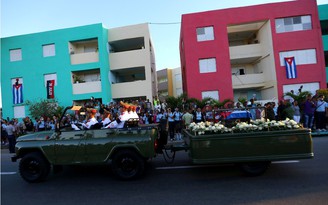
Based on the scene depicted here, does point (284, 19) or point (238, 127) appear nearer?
point (238, 127)

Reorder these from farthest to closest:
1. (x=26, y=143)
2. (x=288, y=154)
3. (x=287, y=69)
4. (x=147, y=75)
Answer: (x=147, y=75)
(x=287, y=69)
(x=26, y=143)
(x=288, y=154)

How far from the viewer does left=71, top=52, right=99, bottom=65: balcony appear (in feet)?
79.8

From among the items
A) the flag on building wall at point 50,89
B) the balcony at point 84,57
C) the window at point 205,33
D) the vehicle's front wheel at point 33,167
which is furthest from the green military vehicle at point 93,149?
the flag on building wall at point 50,89

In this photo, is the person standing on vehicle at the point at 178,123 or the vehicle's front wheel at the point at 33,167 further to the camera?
the person standing on vehicle at the point at 178,123

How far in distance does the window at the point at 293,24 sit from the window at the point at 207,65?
255 inches

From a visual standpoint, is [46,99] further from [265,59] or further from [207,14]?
[265,59]

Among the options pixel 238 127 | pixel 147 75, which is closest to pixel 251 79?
pixel 147 75

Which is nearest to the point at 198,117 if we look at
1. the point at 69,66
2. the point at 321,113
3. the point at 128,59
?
the point at 321,113

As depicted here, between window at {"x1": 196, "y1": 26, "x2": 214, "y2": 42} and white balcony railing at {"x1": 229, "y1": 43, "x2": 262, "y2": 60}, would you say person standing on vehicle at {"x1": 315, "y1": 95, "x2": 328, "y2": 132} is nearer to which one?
white balcony railing at {"x1": 229, "y1": 43, "x2": 262, "y2": 60}

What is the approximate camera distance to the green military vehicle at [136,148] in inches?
218

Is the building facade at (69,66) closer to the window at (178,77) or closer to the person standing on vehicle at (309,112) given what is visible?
the person standing on vehicle at (309,112)

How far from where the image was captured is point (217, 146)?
562 centimetres

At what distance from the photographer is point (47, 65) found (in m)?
24.7

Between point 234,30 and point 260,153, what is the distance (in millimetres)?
21506
